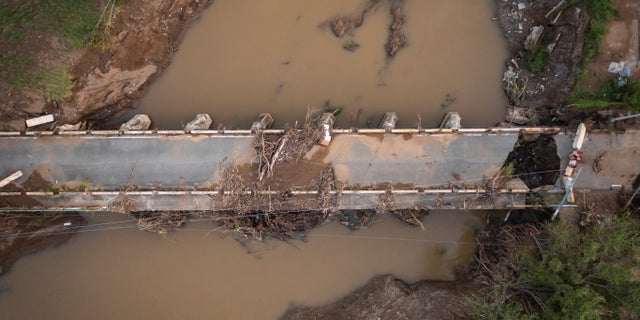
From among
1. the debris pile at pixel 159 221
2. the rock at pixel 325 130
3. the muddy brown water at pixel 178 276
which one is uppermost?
the rock at pixel 325 130

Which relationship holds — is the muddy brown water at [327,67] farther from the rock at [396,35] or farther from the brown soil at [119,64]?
the brown soil at [119,64]

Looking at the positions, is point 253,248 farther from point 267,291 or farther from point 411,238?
point 411,238

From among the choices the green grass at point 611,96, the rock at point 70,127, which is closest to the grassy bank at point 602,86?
the green grass at point 611,96

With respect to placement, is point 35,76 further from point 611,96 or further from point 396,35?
point 611,96

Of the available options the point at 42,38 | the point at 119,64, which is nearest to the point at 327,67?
the point at 119,64

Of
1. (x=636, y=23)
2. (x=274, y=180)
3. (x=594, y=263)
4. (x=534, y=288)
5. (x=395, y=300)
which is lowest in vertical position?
(x=395, y=300)

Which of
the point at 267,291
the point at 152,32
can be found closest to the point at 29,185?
the point at 152,32

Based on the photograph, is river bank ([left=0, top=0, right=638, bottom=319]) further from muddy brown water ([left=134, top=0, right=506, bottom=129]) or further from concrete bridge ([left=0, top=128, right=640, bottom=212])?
concrete bridge ([left=0, top=128, right=640, bottom=212])
